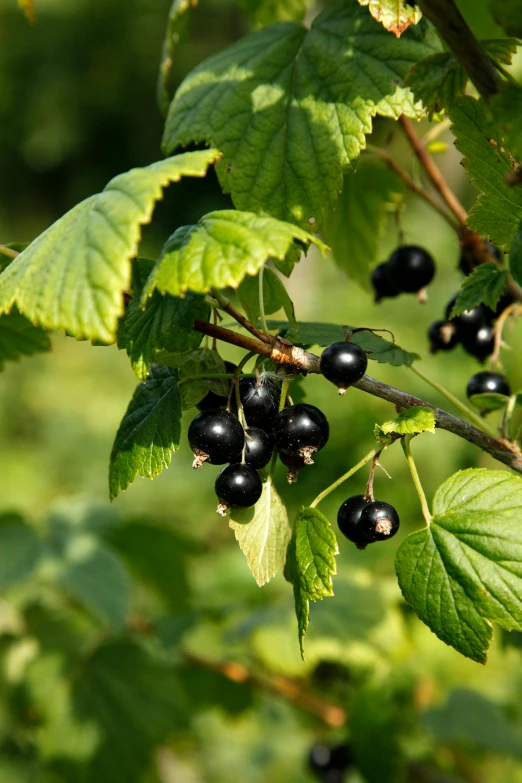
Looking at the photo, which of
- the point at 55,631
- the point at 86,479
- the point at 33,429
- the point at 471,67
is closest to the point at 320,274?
the point at 33,429

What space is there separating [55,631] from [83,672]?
0.15 meters

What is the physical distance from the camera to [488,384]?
4.13 ft

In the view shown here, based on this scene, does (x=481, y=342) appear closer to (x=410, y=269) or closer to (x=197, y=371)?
(x=410, y=269)

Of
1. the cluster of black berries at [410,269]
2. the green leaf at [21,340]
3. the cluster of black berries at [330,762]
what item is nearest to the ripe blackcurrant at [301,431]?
the green leaf at [21,340]

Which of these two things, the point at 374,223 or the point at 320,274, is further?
the point at 320,274

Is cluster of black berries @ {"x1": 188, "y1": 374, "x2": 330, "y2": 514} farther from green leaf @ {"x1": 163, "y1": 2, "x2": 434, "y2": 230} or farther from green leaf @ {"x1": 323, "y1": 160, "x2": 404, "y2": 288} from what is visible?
green leaf @ {"x1": 323, "y1": 160, "x2": 404, "y2": 288}

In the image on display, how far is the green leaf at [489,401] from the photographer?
42.3 inches

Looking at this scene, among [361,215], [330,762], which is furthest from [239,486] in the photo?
[330,762]

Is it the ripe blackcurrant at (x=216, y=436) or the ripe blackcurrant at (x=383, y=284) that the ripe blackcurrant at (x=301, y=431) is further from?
the ripe blackcurrant at (x=383, y=284)

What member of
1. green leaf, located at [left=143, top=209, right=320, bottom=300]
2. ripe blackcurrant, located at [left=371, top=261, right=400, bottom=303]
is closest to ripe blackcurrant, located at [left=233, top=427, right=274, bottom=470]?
green leaf, located at [left=143, top=209, right=320, bottom=300]

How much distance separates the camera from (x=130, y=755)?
1.97 m

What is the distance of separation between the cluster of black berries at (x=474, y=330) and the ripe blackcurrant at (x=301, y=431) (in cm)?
51

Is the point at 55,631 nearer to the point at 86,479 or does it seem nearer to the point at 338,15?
the point at 338,15

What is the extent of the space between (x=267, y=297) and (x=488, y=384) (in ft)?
1.43
